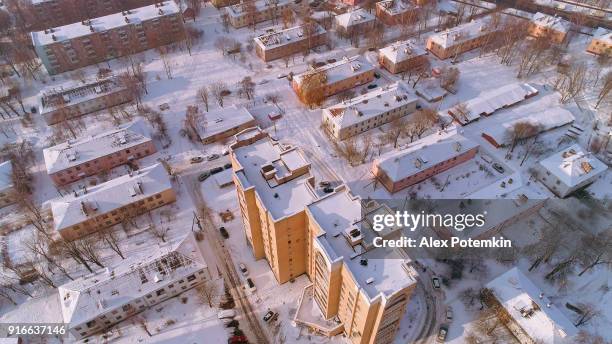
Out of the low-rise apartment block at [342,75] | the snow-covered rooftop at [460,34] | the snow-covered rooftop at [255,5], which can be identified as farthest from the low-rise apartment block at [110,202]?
the snow-covered rooftop at [460,34]

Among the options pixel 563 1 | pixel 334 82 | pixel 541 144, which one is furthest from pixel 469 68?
pixel 563 1

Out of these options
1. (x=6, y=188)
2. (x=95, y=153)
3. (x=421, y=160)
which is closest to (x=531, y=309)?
(x=421, y=160)

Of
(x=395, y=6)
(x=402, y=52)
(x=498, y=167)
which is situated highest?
(x=395, y=6)

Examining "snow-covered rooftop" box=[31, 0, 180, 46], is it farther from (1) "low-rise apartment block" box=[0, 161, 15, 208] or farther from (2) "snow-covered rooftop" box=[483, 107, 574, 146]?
(2) "snow-covered rooftop" box=[483, 107, 574, 146]

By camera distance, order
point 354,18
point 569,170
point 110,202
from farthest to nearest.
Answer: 1. point 354,18
2. point 569,170
3. point 110,202

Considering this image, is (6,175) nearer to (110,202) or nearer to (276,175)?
(110,202)

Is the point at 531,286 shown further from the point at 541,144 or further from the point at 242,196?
the point at 242,196
